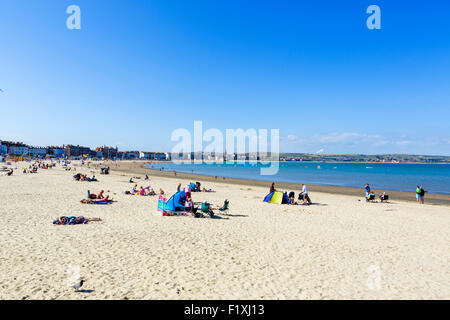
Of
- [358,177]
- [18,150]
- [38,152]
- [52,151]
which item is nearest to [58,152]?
[52,151]

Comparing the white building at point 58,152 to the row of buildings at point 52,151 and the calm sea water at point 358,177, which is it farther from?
the calm sea water at point 358,177

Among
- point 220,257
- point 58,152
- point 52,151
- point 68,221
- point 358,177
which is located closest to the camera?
point 220,257

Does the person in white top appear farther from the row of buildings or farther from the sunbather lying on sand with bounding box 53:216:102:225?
the row of buildings

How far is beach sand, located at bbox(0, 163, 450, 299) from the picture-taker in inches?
211

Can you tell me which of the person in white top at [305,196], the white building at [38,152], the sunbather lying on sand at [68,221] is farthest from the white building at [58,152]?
the person in white top at [305,196]

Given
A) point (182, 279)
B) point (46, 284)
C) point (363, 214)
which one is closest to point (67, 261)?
point (46, 284)

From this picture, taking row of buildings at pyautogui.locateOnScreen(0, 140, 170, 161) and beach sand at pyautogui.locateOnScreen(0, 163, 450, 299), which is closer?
beach sand at pyautogui.locateOnScreen(0, 163, 450, 299)

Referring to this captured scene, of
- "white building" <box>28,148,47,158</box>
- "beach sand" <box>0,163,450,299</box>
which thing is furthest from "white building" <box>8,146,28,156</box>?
"beach sand" <box>0,163,450,299</box>

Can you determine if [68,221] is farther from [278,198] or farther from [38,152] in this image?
[38,152]

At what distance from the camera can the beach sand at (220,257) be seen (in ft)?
17.6

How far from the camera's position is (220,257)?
288 inches

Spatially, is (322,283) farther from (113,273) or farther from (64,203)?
(64,203)

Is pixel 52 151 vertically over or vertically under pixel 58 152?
over

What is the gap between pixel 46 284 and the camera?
17.6 feet
